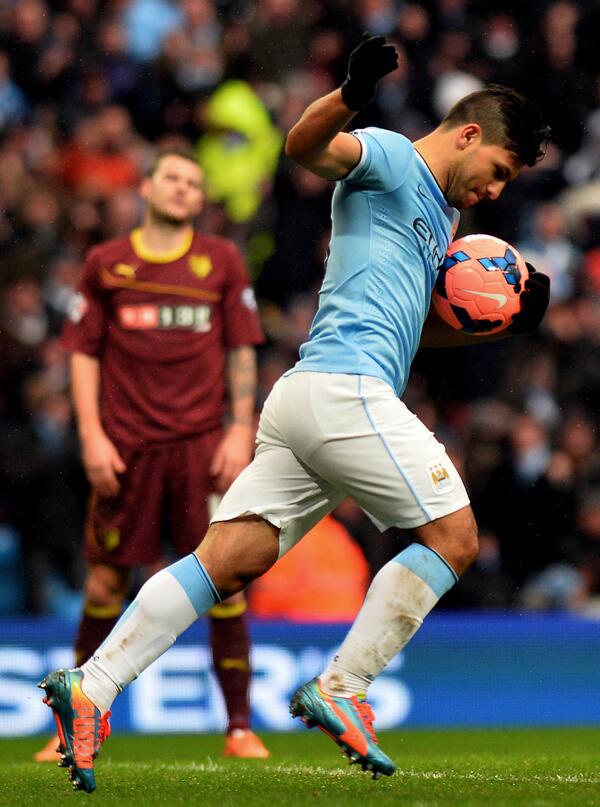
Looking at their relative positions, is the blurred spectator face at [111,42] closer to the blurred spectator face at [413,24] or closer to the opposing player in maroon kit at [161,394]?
the blurred spectator face at [413,24]

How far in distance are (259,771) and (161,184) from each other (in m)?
2.60

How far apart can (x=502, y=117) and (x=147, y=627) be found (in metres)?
1.89

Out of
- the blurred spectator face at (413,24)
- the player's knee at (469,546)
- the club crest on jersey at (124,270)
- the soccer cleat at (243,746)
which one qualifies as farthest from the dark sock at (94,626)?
the blurred spectator face at (413,24)

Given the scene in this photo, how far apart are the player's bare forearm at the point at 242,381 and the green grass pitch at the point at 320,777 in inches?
56.9

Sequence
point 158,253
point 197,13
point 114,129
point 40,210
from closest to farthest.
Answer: point 158,253 < point 40,210 < point 114,129 < point 197,13

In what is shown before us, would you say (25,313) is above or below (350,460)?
above

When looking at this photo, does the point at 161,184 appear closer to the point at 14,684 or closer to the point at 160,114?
the point at 14,684

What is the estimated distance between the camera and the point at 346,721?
4.57 metres

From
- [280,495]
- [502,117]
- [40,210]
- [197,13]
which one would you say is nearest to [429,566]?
[280,495]

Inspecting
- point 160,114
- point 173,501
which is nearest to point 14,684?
point 173,501

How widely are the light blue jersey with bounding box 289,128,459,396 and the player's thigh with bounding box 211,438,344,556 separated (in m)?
0.31

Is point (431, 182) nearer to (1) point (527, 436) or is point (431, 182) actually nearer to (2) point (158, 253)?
(2) point (158, 253)

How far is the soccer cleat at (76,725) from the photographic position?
14.7 ft

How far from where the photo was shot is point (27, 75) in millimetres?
12070
